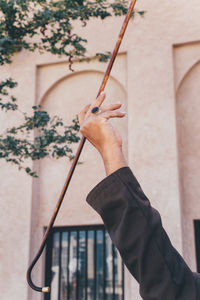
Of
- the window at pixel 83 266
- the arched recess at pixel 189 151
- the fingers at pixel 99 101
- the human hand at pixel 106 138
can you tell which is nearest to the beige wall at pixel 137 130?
the arched recess at pixel 189 151

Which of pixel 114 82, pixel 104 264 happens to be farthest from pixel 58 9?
pixel 104 264

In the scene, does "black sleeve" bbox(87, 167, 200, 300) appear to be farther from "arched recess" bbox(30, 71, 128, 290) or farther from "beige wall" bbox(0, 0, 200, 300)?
"arched recess" bbox(30, 71, 128, 290)

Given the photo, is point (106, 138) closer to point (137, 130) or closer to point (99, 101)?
point (99, 101)

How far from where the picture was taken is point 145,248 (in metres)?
0.98

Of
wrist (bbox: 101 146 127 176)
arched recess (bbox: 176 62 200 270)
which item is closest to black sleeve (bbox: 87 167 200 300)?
wrist (bbox: 101 146 127 176)

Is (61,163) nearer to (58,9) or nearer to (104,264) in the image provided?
(104,264)

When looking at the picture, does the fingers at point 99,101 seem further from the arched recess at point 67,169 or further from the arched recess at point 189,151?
the arched recess at point 67,169

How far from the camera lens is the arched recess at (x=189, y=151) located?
638 cm

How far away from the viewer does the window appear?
6.77 meters

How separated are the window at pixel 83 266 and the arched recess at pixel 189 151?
4.12 feet

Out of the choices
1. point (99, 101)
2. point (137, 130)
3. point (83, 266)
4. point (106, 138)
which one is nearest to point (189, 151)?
point (137, 130)

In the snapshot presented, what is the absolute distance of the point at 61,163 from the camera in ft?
24.0

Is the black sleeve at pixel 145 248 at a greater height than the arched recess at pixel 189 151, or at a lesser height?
lesser

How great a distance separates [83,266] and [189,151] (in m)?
2.59
